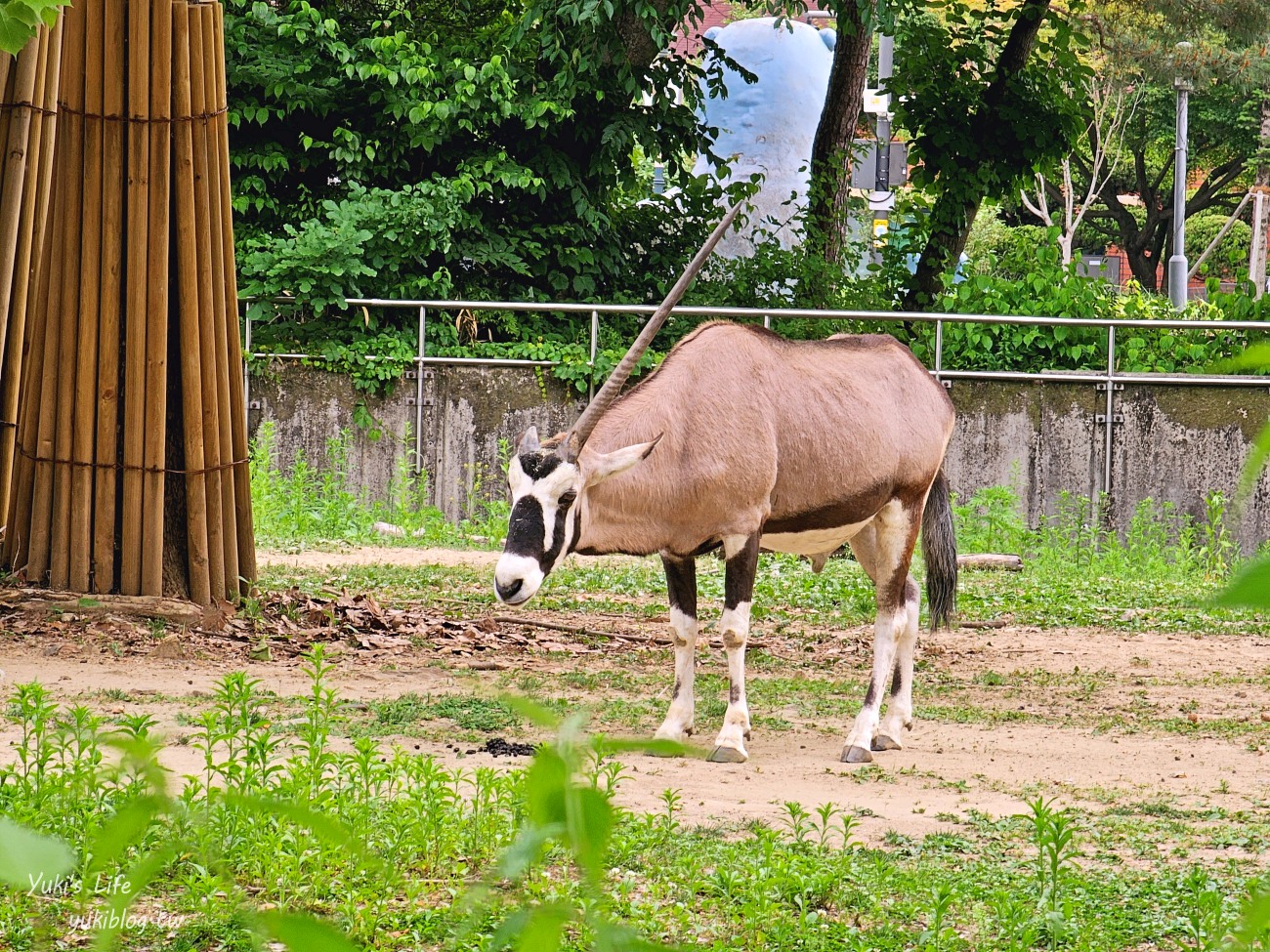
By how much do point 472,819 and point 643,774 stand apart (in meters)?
1.50

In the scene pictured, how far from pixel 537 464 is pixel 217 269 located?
2.64 meters

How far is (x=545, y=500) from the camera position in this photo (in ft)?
19.6

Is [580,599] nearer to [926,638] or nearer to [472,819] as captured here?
[926,638]

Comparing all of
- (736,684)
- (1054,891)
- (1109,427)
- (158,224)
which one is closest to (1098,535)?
(1109,427)

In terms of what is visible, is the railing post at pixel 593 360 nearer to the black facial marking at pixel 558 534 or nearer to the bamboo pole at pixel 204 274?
the bamboo pole at pixel 204 274

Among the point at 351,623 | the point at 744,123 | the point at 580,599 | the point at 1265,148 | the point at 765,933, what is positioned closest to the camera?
the point at 765,933

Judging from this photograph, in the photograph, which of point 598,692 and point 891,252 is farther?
point 891,252

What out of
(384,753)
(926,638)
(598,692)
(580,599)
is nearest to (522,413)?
(580,599)

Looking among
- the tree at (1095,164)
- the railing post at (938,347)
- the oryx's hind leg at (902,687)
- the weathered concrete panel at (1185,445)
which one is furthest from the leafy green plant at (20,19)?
the tree at (1095,164)

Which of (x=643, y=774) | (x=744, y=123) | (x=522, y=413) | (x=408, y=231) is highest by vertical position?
(x=744, y=123)

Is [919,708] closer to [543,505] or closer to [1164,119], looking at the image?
Answer: [543,505]

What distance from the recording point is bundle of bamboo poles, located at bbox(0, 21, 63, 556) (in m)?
6.51

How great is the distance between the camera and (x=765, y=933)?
144 inches

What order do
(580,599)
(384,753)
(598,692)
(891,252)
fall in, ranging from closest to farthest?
(384,753) < (598,692) < (580,599) < (891,252)
